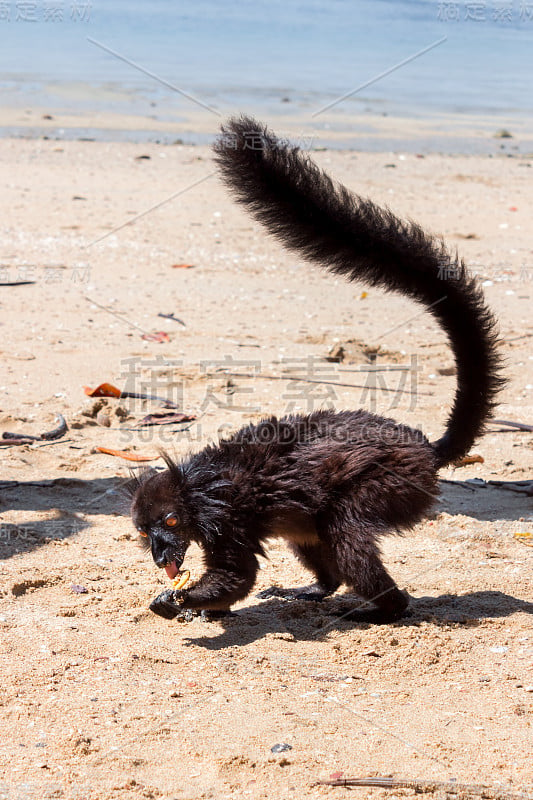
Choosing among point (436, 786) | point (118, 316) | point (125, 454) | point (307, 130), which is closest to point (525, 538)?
point (436, 786)

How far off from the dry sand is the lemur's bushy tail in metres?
0.93

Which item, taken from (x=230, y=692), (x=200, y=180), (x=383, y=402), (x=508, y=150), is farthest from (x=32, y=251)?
(x=508, y=150)

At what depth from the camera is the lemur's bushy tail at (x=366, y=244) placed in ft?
11.9

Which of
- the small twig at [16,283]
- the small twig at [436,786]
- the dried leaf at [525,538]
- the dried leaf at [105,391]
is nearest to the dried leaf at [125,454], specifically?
the dried leaf at [105,391]

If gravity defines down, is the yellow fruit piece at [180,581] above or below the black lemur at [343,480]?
below

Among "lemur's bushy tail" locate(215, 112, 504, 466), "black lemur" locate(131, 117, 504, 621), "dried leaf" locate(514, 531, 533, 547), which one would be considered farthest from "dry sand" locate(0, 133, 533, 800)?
"lemur's bushy tail" locate(215, 112, 504, 466)

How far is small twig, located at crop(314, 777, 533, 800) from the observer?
299 cm

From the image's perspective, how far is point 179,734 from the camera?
3344 mm

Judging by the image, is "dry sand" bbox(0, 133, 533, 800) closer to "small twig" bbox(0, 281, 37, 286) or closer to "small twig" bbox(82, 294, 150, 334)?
"small twig" bbox(82, 294, 150, 334)

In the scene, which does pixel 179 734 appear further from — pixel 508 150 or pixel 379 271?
pixel 508 150

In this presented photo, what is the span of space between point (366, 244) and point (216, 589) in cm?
174

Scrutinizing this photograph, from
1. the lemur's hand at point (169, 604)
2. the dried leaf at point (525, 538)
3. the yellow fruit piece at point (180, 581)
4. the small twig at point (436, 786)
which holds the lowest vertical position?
the small twig at point (436, 786)

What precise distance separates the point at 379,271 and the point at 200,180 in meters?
11.5

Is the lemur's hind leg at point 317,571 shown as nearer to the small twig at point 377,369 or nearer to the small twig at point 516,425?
the small twig at point 516,425
